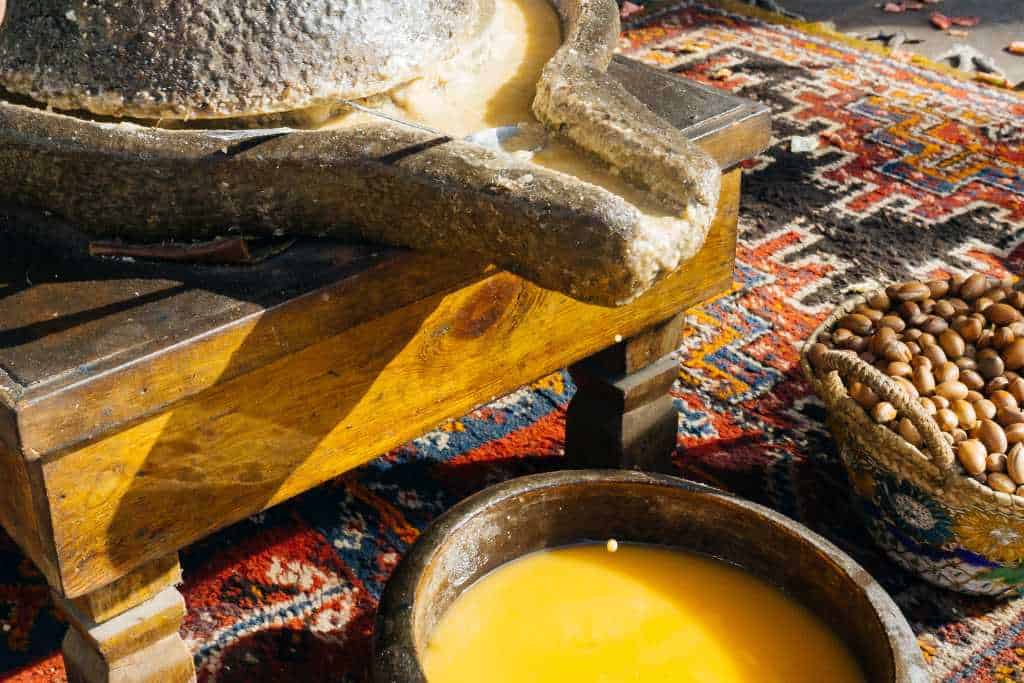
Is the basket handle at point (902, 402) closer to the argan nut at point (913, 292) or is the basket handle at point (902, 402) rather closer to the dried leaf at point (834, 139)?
the argan nut at point (913, 292)

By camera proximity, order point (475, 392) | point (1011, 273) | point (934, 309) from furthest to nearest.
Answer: point (1011, 273), point (934, 309), point (475, 392)

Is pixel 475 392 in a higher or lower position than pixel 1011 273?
higher

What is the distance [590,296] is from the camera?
4.76 ft

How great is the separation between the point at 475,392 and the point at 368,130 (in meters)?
0.44

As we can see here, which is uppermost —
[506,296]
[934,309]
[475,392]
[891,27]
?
[506,296]

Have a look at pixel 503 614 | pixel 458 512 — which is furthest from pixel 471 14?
pixel 503 614

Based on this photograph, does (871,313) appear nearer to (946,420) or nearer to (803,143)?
(946,420)

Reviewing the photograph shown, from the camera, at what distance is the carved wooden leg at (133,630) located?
1.55 m

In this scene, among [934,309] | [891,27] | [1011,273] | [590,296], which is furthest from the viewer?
[891,27]

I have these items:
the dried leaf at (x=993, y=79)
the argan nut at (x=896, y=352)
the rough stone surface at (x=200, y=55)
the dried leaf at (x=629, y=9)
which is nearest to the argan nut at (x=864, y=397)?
the argan nut at (x=896, y=352)

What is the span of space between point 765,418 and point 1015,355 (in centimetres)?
55

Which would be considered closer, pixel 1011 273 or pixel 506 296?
pixel 506 296

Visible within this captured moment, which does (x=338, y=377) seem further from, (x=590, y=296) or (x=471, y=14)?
(x=471, y=14)

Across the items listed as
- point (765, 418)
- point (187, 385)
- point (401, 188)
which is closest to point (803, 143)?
point (765, 418)
